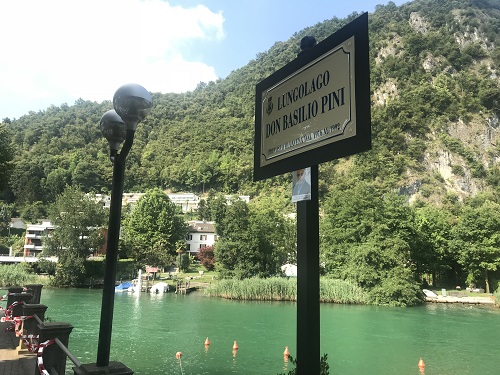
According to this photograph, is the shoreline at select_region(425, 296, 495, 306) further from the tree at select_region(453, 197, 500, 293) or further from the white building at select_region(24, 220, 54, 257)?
the white building at select_region(24, 220, 54, 257)

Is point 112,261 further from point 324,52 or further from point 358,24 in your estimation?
point 358,24

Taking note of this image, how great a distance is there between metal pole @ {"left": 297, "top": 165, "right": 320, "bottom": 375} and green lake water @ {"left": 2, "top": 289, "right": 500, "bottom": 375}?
10322mm

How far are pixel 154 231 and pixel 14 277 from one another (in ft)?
65.1

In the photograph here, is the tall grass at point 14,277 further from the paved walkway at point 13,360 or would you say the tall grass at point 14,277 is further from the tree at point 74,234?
the paved walkway at point 13,360

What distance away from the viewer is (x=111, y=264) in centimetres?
311

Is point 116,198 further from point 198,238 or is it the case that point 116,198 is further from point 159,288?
point 198,238

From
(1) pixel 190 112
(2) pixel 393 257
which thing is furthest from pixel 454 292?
(1) pixel 190 112

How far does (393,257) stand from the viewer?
2998cm

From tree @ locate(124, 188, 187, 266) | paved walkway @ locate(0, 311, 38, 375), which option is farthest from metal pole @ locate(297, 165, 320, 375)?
tree @ locate(124, 188, 187, 266)

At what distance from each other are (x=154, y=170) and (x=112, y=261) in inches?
4065

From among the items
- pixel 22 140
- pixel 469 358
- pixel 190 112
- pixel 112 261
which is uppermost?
pixel 190 112

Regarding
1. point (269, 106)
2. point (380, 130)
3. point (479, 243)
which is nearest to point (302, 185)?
point (269, 106)

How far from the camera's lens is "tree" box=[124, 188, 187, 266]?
4219 centimetres

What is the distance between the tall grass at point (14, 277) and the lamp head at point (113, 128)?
33.2 metres
